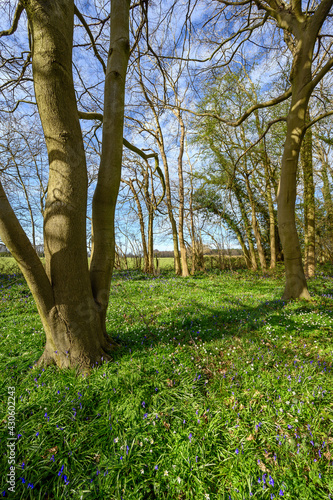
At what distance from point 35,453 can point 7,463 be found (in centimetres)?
18

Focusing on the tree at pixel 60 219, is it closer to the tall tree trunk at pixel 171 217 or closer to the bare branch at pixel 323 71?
the bare branch at pixel 323 71

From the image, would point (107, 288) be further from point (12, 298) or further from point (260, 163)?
point (260, 163)

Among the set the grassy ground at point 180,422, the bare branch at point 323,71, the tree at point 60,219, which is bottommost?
the grassy ground at point 180,422

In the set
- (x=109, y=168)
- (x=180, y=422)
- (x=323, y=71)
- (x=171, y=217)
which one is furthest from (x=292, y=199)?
(x=171, y=217)

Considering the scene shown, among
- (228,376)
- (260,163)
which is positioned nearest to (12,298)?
(228,376)

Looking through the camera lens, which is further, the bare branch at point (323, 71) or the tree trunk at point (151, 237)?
the tree trunk at point (151, 237)

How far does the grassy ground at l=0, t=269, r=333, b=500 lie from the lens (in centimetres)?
156

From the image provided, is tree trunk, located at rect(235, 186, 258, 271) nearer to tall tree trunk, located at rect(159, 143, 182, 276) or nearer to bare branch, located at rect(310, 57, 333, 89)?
tall tree trunk, located at rect(159, 143, 182, 276)

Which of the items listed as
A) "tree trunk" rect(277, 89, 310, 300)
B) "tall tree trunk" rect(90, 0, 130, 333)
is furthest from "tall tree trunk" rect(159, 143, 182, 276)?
"tall tree trunk" rect(90, 0, 130, 333)

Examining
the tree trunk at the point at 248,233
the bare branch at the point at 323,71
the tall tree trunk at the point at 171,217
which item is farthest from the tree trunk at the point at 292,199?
the tree trunk at the point at 248,233

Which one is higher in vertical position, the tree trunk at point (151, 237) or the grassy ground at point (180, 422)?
the tree trunk at point (151, 237)

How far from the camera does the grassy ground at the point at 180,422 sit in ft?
5.10

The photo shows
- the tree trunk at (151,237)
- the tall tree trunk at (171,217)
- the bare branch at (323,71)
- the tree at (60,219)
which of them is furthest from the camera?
the tree trunk at (151,237)

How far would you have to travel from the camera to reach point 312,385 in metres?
2.42
